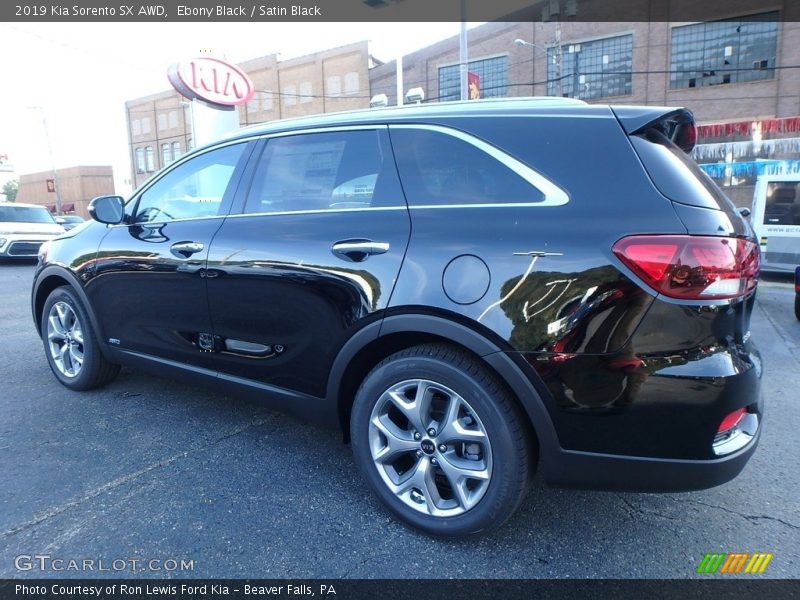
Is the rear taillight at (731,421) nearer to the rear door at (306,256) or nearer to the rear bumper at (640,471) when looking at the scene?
the rear bumper at (640,471)

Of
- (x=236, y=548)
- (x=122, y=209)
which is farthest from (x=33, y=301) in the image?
(x=236, y=548)

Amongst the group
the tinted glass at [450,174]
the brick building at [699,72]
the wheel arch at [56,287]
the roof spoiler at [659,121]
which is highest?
the brick building at [699,72]

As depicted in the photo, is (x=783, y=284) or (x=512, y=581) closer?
(x=512, y=581)

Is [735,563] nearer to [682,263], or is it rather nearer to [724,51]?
[682,263]

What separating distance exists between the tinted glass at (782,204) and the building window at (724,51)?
19368mm

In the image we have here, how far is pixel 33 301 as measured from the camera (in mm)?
4266

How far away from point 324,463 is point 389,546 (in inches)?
31.5

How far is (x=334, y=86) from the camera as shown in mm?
39438

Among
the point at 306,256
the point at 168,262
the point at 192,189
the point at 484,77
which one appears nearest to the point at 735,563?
the point at 306,256

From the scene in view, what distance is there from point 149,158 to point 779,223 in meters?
54.5

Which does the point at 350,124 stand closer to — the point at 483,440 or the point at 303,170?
the point at 303,170

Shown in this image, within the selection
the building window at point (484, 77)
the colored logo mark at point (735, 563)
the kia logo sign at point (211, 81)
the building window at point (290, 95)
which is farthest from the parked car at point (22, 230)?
the building window at point (290, 95)

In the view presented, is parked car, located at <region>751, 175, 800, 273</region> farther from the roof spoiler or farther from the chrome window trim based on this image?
the chrome window trim

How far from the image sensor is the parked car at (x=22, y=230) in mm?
13555
